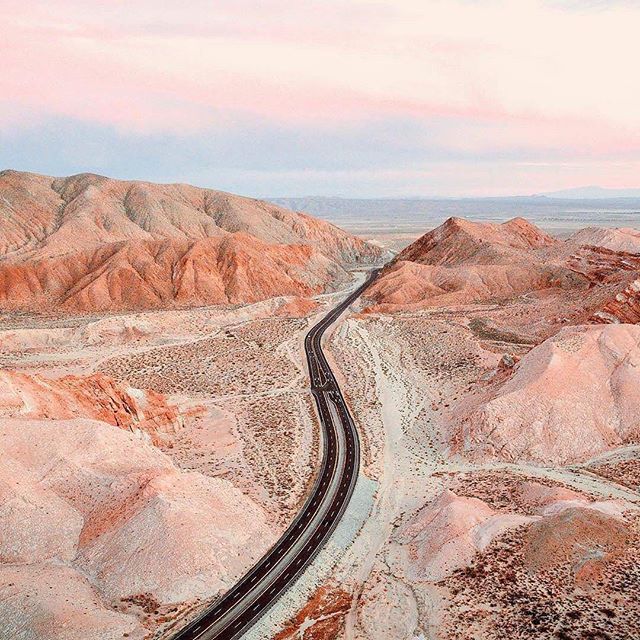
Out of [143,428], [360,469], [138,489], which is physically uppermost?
[138,489]

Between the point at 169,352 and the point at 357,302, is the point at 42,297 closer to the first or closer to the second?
the point at 169,352

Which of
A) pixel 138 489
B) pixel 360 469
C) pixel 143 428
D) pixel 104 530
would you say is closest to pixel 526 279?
pixel 360 469

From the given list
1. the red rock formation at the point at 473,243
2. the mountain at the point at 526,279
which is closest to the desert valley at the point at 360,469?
the mountain at the point at 526,279

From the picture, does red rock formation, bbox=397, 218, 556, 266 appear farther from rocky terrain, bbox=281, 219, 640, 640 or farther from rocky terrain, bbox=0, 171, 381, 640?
rocky terrain, bbox=281, 219, 640, 640

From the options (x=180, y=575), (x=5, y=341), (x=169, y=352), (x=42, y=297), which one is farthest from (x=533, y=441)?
(x=42, y=297)

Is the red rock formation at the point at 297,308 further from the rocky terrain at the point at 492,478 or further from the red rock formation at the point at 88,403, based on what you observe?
the red rock formation at the point at 88,403

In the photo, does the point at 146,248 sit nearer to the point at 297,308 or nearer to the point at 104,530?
the point at 297,308
